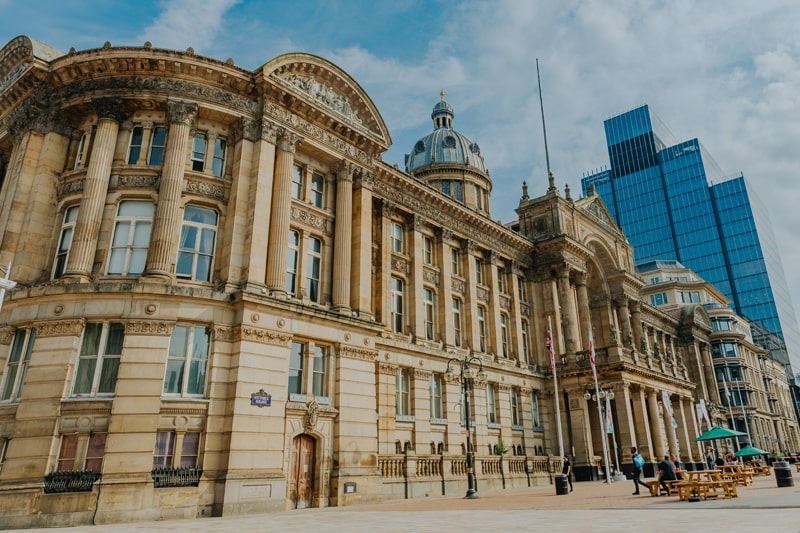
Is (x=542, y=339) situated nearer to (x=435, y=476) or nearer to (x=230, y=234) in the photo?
(x=435, y=476)

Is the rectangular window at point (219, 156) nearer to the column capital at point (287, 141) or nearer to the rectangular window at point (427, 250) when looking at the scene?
the column capital at point (287, 141)

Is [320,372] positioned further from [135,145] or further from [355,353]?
[135,145]

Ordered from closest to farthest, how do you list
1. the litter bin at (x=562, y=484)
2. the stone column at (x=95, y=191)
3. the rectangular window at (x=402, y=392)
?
the stone column at (x=95, y=191), the litter bin at (x=562, y=484), the rectangular window at (x=402, y=392)

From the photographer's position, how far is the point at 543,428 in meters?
41.6

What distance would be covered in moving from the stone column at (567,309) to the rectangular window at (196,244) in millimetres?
30712

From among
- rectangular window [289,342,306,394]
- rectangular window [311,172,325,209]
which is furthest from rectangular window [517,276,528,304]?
rectangular window [289,342,306,394]

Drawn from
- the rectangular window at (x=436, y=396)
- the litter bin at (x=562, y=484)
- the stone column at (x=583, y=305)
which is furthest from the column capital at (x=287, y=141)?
the stone column at (x=583, y=305)

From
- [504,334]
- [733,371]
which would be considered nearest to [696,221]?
[733,371]

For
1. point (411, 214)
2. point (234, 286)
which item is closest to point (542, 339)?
point (411, 214)

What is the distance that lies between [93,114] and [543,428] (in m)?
35.7

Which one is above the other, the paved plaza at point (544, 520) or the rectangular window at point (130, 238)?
the rectangular window at point (130, 238)

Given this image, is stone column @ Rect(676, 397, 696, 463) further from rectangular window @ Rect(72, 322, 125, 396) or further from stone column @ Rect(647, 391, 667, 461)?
rectangular window @ Rect(72, 322, 125, 396)

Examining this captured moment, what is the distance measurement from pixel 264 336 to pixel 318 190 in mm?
9467

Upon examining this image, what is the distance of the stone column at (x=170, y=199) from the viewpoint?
21.8 meters
